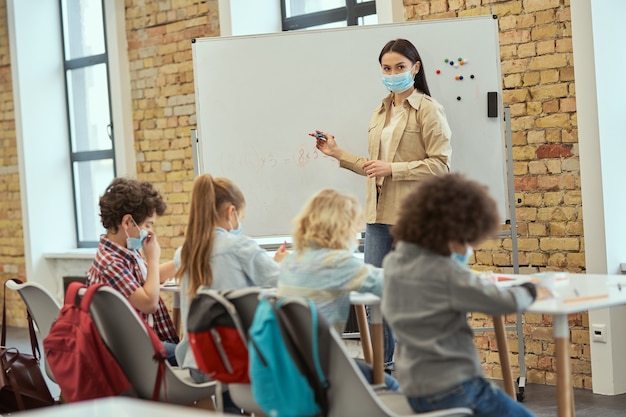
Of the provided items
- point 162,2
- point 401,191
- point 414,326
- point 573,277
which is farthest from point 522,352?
point 162,2

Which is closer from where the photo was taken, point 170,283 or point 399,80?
point 170,283

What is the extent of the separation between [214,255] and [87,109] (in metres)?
5.13

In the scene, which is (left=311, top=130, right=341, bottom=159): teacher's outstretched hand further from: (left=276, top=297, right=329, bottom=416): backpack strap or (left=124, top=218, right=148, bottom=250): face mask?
(left=276, top=297, right=329, bottom=416): backpack strap

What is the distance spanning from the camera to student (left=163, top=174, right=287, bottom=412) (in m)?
3.29

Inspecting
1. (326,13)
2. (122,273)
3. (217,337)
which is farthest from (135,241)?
(326,13)

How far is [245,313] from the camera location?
9.17 ft

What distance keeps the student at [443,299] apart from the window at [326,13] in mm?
3694

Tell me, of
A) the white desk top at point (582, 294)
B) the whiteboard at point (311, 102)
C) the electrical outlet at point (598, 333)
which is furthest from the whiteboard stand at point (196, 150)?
the white desk top at point (582, 294)

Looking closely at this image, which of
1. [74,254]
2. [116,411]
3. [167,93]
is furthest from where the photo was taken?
[74,254]

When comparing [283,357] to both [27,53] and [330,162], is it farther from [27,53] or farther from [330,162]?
[27,53]

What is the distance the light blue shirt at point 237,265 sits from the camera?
10.8ft

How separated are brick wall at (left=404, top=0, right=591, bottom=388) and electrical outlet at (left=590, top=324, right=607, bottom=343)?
0.29 ft

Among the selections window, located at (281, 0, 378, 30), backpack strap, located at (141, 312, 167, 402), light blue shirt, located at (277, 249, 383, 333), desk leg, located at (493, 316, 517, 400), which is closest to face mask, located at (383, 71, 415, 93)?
desk leg, located at (493, 316, 517, 400)

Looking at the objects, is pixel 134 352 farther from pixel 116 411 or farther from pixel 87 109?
pixel 87 109
